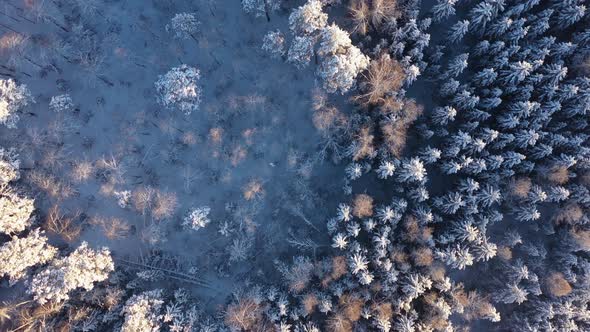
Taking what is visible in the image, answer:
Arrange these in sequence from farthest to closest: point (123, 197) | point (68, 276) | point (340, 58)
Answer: point (123, 197) < point (68, 276) < point (340, 58)

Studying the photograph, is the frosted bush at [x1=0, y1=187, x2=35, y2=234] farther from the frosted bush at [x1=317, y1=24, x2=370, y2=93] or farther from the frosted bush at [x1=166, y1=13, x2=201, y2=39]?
the frosted bush at [x1=317, y1=24, x2=370, y2=93]

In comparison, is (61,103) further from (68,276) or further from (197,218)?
(197,218)

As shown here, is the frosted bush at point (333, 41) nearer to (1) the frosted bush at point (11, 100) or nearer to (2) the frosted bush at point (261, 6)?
(2) the frosted bush at point (261, 6)

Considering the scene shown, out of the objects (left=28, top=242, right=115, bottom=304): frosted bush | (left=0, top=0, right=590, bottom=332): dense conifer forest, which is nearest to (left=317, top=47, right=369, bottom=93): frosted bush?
(left=0, top=0, right=590, bottom=332): dense conifer forest

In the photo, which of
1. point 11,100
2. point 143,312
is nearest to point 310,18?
point 11,100

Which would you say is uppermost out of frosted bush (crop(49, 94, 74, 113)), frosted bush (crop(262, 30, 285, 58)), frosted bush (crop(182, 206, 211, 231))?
frosted bush (crop(262, 30, 285, 58))

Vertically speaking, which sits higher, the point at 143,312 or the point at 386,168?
the point at 386,168

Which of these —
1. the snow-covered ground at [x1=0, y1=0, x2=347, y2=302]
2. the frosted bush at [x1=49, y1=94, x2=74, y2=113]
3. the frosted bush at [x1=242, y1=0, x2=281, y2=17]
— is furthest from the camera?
the frosted bush at [x1=49, y1=94, x2=74, y2=113]

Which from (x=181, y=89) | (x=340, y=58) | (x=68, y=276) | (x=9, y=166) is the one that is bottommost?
(x=68, y=276)
